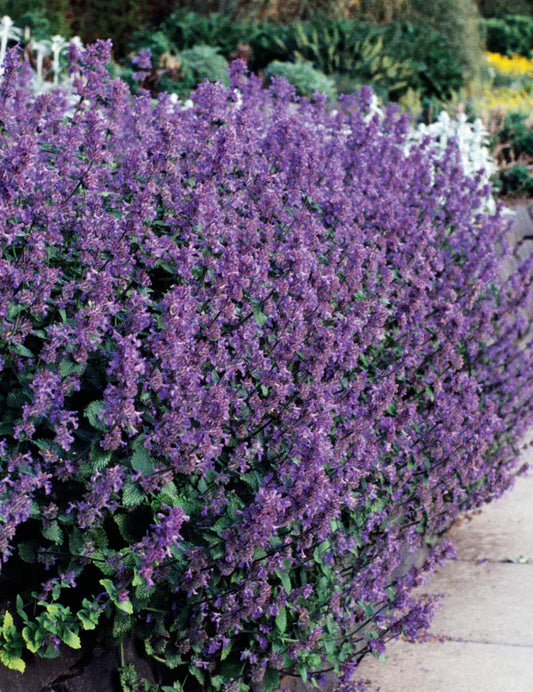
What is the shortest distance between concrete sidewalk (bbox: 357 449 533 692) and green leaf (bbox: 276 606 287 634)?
2.63 feet

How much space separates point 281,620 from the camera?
268cm

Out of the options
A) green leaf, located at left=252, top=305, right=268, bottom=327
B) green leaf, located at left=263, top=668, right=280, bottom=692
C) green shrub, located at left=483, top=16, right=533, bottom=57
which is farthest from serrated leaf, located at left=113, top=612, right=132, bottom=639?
green shrub, located at left=483, top=16, right=533, bottom=57

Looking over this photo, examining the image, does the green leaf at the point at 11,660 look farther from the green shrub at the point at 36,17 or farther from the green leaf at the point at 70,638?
the green shrub at the point at 36,17

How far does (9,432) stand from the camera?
222cm

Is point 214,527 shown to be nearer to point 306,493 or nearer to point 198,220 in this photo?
point 306,493

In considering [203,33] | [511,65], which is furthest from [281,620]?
[511,65]

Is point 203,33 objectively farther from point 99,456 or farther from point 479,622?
point 99,456

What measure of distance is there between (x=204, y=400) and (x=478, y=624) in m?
2.23

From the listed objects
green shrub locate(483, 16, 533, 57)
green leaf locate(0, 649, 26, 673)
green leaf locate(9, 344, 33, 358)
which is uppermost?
green shrub locate(483, 16, 533, 57)

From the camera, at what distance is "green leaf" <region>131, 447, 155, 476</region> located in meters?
2.22

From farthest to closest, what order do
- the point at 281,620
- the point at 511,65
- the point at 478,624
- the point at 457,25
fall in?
the point at 511,65
the point at 457,25
the point at 478,624
the point at 281,620

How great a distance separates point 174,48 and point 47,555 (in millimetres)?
10090

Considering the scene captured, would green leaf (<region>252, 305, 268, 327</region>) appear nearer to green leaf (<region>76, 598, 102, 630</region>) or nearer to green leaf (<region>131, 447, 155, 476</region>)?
green leaf (<region>131, 447, 155, 476</region>)

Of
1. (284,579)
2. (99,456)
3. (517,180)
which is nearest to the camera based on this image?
(99,456)
